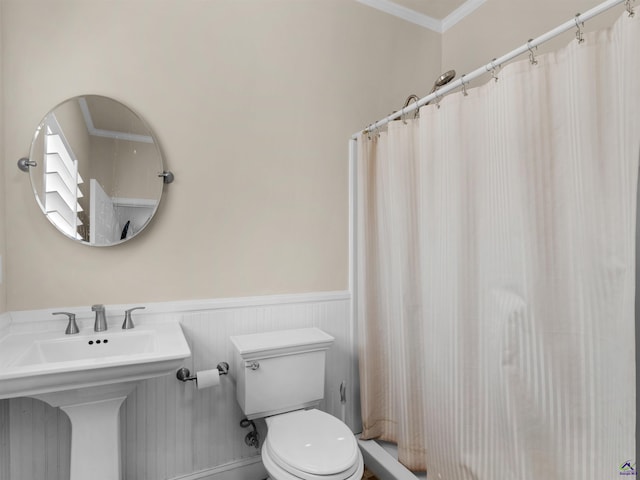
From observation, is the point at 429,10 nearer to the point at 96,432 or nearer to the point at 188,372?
the point at 188,372

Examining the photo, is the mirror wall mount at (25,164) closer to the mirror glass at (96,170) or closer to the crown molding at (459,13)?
the mirror glass at (96,170)

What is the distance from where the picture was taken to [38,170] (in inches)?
58.1

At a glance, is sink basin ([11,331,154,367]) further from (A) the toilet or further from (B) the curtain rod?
(B) the curtain rod

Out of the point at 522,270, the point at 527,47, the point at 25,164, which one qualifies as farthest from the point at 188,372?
the point at 527,47

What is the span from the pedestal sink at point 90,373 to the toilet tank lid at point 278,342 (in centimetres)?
31

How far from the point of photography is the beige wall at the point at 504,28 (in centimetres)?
171

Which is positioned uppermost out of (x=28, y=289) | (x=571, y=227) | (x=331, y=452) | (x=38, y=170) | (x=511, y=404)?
(x=38, y=170)

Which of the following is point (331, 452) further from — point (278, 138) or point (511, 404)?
point (278, 138)

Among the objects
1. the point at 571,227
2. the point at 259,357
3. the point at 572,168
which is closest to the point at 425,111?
the point at 572,168

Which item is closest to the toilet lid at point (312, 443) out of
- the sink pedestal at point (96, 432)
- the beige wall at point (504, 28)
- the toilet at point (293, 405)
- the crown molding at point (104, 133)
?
the toilet at point (293, 405)

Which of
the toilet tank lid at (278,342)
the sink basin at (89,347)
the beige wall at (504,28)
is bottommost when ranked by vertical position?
the toilet tank lid at (278,342)

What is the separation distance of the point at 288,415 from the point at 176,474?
0.62 m

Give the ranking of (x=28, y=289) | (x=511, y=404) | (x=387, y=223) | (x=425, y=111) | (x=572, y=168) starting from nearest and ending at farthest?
(x=572, y=168)
(x=511, y=404)
(x=28, y=289)
(x=425, y=111)
(x=387, y=223)

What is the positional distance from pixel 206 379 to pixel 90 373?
545 mm
